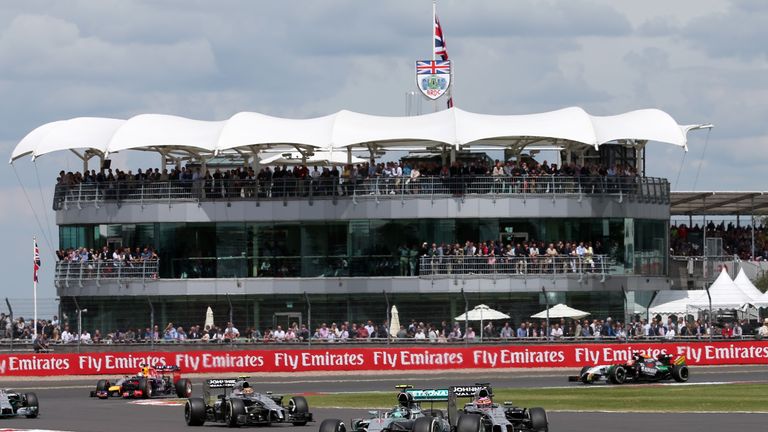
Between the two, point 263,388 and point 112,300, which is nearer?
point 263,388

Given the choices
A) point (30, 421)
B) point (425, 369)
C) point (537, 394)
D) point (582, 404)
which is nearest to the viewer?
point (30, 421)

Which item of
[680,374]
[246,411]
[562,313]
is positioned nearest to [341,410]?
[246,411]

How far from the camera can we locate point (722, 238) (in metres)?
80.8

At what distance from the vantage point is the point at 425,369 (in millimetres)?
57125

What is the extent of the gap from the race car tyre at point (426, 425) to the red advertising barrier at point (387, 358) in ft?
105

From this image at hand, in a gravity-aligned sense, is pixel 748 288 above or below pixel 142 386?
above

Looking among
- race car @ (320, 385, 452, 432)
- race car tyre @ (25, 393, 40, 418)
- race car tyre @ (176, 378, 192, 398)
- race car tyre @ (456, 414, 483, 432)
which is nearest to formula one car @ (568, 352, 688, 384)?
race car tyre @ (176, 378, 192, 398)

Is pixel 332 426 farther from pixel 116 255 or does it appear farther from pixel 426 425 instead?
pixel 116 255

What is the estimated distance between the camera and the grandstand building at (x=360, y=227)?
6419cm

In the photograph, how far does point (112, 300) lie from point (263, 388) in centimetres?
1777

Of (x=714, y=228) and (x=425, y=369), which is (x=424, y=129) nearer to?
(x=425, y=369)

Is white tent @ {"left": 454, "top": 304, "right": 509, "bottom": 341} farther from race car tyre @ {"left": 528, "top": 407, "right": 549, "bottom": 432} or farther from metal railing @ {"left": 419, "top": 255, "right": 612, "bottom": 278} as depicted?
race car tyre @ {"left": 528, "top": 407, "right": 549, "bottom": 432}

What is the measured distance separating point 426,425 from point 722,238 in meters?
58.5

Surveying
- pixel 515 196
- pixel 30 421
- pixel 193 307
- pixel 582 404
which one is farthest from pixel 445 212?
pixel 30 421
